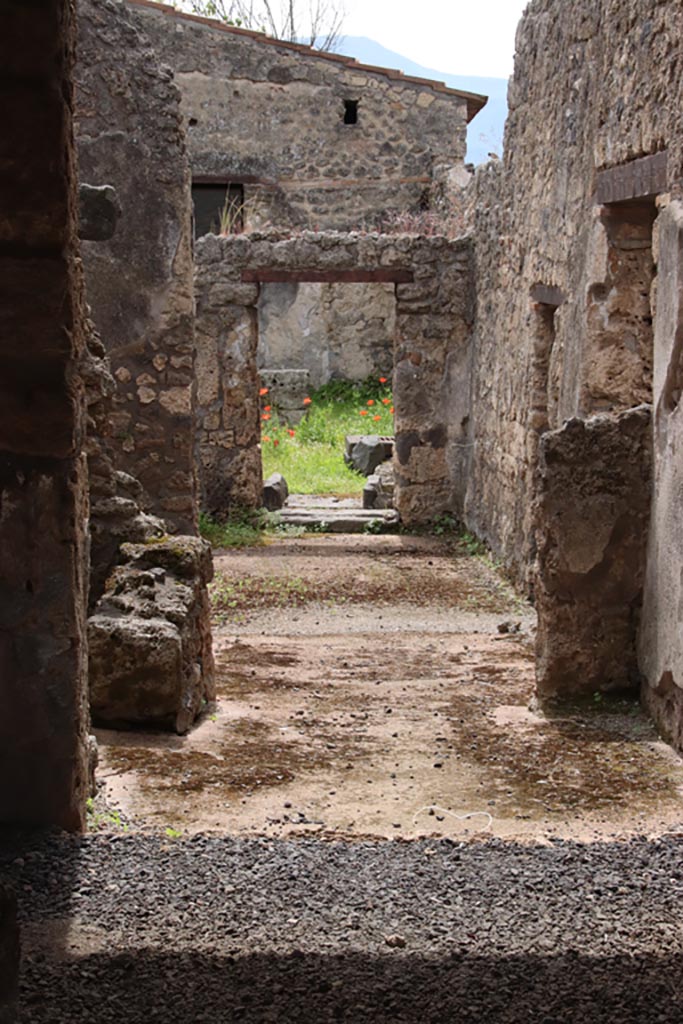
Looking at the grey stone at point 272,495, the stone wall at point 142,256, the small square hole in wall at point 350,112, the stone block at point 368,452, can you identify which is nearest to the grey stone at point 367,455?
the stone block at point 368,452

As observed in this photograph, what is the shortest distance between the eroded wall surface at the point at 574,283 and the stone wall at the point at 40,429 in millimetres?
2406

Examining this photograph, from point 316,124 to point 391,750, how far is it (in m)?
14.1

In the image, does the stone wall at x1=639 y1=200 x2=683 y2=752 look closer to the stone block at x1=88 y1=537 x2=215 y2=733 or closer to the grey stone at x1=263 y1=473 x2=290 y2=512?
the stone block at x1=88 y1=537 x2=215 y2=733

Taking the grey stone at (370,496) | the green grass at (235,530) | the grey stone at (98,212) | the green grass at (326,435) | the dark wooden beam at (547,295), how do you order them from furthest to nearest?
1. the green grass at (326,435)
2. the grey stone at (370,496)
3. the green grass at (235,530)
4. the dark wooden beam at (547,295)
5. the grey stone at (98,212)

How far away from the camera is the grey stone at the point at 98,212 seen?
21.9ft

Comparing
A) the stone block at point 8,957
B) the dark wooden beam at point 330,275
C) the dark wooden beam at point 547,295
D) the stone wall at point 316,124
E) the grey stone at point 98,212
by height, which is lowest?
the stone block at point 8,957

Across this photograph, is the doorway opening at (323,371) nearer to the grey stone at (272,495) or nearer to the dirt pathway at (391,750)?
the grey stone at (272,495)

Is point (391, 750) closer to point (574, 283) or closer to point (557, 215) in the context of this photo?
point (574, 283)

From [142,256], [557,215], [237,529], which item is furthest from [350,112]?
[142,256]

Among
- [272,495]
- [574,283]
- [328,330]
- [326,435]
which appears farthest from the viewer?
[328,330]

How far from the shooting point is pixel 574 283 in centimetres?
717

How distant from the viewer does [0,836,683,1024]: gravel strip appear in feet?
7.64

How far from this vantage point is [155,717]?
469cm

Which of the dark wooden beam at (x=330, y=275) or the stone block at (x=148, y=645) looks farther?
the dark wooden beam at (x=330, y=275)
